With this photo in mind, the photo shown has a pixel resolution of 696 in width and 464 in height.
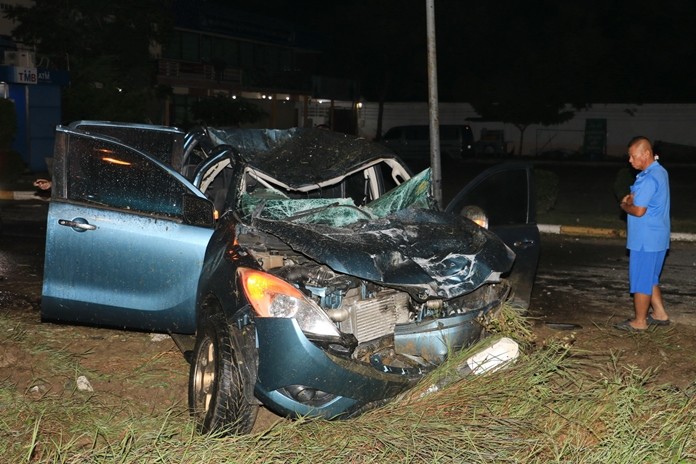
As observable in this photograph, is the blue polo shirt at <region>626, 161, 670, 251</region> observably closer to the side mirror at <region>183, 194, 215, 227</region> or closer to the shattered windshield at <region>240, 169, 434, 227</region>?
the shattered windshield at <region>240, 169, 434, 227</region>

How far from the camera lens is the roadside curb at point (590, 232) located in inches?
530

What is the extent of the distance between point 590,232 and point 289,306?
414 inches

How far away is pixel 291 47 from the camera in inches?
2162

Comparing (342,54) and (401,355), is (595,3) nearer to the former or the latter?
(342,54)

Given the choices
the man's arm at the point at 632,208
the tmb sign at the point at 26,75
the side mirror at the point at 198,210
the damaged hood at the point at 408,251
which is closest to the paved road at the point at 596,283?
the man's arm at the point at 632,208

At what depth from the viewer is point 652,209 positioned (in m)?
7.22

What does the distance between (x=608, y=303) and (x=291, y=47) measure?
1898 inches

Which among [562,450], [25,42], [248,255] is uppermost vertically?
[25,42]

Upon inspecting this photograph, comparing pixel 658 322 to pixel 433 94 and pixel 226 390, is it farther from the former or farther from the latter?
pixel 433 94

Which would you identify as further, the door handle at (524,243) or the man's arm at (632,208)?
the man's arm at (632,208)

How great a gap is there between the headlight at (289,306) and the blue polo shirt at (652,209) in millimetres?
3775

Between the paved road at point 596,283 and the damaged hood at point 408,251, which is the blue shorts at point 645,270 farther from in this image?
the damaged hood at point 408,251

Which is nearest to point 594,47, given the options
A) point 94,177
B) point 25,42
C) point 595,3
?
point 595,3

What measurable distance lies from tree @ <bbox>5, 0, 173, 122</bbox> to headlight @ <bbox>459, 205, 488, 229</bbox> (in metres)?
21.4
